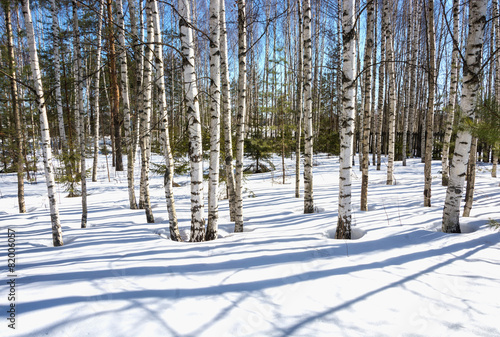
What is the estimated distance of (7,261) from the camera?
3199 millimetres

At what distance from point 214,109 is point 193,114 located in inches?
18.4

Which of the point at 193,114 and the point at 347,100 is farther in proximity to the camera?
the point at 193,114

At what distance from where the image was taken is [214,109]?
4.39 metres

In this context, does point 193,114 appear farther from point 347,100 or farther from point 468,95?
point 468,95

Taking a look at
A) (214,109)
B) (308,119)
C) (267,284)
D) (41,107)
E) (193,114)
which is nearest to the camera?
(267,284)

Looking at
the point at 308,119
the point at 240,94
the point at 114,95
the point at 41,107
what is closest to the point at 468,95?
the point at 308,119

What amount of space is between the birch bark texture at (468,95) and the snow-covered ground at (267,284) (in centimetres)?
52

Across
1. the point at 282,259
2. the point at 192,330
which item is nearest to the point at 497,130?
the point at 282,259

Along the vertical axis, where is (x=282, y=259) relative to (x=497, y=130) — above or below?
below

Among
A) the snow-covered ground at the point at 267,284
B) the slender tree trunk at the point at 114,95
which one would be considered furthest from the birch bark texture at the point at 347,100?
the slender tree trunk at the point at 114,95

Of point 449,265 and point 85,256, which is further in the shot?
point 85,256

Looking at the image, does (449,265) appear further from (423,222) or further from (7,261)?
(7,261)

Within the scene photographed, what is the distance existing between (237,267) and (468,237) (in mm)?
3667

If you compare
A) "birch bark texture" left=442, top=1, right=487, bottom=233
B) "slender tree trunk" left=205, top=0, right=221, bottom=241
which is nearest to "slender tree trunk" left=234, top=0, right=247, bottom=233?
"slender tree trunk" left=205, top=0, right=221, bottom=241
